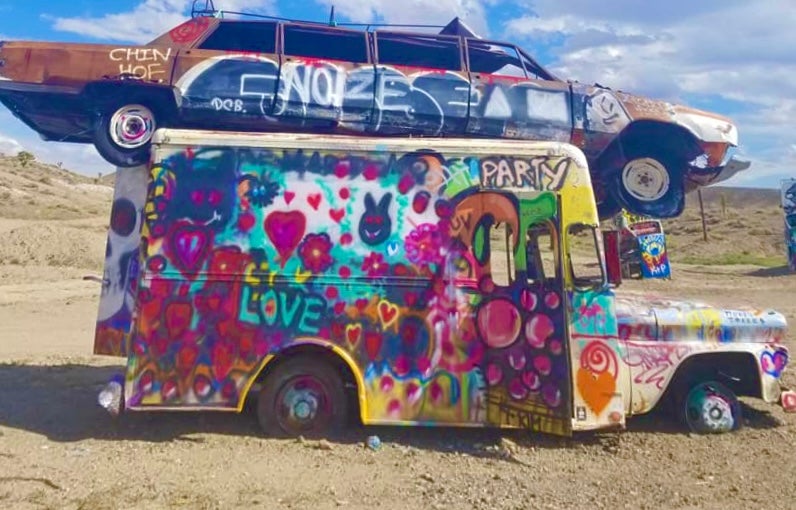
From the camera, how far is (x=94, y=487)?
17.8ft

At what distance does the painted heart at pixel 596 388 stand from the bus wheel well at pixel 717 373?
3.09 ft

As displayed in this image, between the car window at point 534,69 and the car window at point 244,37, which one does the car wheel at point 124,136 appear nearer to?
the car window at point 244,37

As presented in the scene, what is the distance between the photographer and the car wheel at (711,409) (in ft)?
22.6

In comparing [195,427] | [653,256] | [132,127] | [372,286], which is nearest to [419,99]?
[372,286]

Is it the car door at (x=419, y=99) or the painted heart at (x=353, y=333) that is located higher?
the car door at (x=419, y=99)

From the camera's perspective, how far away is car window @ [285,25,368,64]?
792 cm

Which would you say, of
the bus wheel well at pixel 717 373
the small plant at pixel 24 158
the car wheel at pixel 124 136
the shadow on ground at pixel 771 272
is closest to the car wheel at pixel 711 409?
the bus wheel well at pixel 717 373

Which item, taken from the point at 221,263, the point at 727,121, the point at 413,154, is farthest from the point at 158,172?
the point at 727,121

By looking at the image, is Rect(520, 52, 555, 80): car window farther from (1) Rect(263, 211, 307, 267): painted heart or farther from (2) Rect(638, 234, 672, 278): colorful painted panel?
(2) Rect(638, 234, 672, 278): colorful painted panel

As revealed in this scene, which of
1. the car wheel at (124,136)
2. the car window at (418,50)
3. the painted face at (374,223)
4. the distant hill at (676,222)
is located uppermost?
the distant hill at (676,222)

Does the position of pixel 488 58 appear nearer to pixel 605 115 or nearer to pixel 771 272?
pixel 605 115

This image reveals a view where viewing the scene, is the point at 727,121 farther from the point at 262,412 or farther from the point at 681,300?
the point at 262,412

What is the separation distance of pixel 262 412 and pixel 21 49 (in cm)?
392

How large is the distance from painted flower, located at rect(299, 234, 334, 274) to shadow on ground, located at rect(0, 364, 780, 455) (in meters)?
1.36
